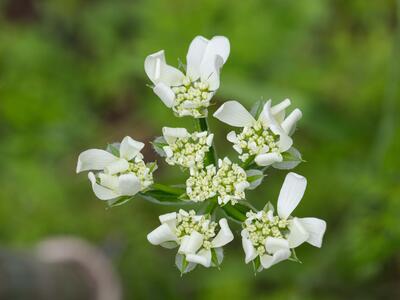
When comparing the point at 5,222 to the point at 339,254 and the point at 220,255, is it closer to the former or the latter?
the point at 339,254

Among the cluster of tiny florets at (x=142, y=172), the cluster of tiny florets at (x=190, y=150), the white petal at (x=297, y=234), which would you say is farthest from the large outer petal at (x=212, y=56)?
the white petal at (x=297, y=234)

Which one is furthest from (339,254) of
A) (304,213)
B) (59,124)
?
(59,124)

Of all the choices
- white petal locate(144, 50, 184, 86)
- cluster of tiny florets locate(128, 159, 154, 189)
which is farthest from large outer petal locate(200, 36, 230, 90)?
cluster of tiny florets locate(128, 159, 154, 189)

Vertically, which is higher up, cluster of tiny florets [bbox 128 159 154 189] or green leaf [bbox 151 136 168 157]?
green leaf [bbox 151 136 168 157]

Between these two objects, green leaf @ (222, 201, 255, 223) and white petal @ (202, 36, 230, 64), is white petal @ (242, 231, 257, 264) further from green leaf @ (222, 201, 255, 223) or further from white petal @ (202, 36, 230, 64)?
white petal @ (202, 36, 230, 64)

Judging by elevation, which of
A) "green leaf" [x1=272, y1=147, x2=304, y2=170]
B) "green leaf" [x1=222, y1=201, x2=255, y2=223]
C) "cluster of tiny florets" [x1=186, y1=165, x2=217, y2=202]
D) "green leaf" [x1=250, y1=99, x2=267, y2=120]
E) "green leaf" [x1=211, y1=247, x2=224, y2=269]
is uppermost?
"green leaf" [x1=250, y1=99, x2=267, y2=120]

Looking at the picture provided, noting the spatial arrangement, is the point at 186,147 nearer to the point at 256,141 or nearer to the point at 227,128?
the point at 256,141
